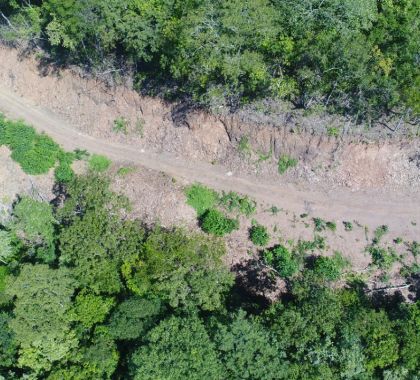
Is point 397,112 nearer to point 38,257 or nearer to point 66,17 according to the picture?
point 66,17

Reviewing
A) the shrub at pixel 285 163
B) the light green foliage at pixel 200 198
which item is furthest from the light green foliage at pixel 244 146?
the light green foliage at pixel 200 198

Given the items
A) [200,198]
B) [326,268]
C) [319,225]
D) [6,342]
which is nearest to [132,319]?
[6,342]

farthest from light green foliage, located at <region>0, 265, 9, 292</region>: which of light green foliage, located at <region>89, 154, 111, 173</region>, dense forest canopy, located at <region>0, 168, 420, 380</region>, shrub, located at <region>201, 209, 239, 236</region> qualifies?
shrub, located at <region>201, 209, 239, 236</region>

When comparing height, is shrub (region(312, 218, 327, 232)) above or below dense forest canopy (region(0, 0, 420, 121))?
below

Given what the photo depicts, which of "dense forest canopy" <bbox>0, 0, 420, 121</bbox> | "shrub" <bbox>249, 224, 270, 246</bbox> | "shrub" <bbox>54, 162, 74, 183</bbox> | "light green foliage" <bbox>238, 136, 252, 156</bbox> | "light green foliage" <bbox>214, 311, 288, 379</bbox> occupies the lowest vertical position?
"light green foliage" <bbox>214, 311, 288, 379</bbox>

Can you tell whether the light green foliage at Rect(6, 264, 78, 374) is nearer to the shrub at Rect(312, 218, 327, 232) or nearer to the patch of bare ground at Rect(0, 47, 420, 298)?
the patch of bare ground at Rect(0, 47, 420, 298)

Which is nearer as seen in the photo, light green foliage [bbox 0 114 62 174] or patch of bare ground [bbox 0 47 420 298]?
patch of bare ground [bbox 0 47 420 298]

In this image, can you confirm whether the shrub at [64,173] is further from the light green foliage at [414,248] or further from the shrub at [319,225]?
the light green foliage at [414,248]
